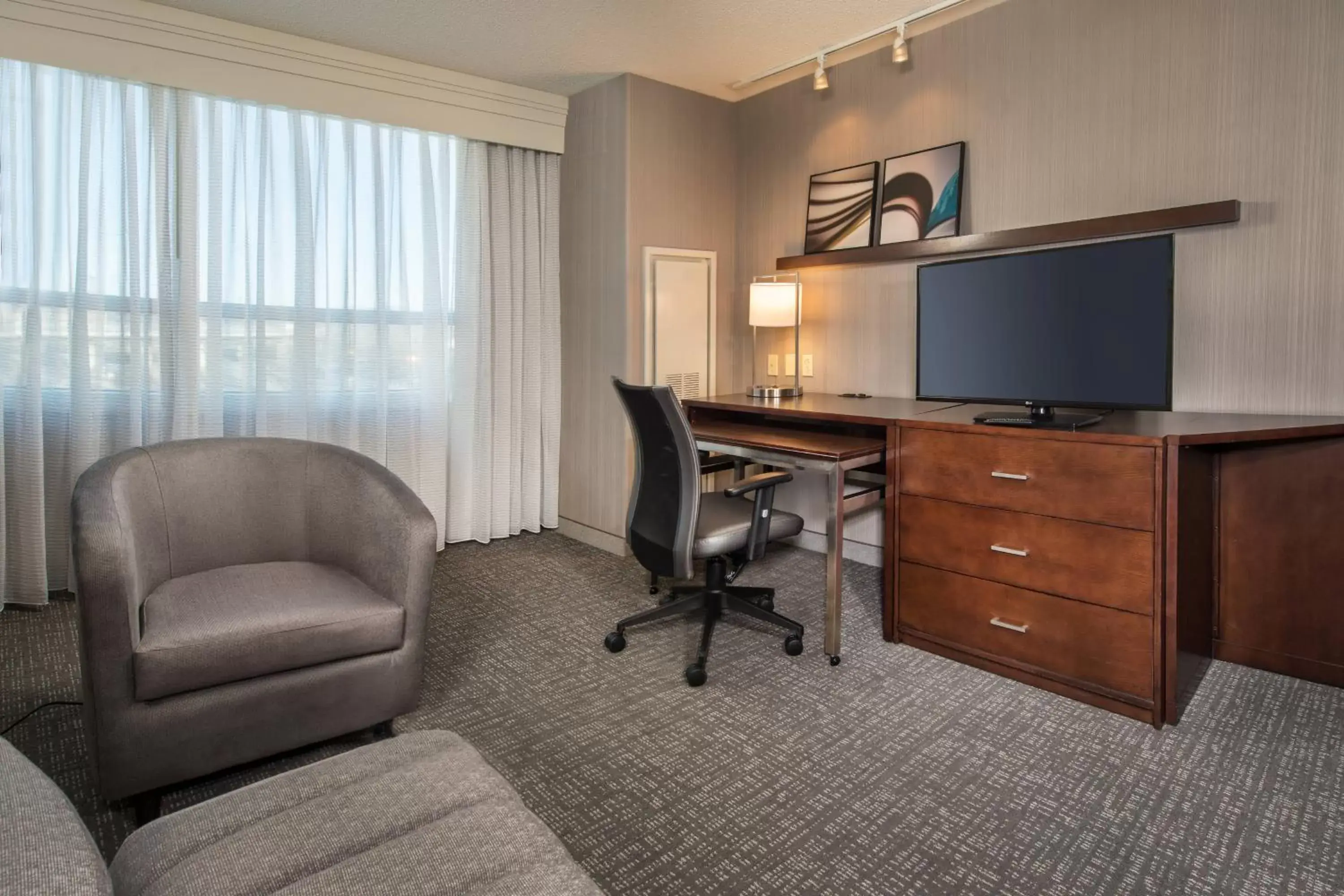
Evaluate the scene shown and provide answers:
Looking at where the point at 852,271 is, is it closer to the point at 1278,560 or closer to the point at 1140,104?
the point at 1140,104

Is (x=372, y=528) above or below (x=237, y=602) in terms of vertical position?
above

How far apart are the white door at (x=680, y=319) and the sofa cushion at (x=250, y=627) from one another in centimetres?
215

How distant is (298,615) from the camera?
6.38 feet

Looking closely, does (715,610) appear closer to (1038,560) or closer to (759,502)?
(759,502)

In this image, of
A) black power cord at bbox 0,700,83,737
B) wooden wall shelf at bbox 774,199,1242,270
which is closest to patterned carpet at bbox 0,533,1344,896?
black power cord at bbox 0,700,83,737

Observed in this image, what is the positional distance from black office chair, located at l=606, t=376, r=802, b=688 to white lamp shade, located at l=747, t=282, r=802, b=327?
1248mm

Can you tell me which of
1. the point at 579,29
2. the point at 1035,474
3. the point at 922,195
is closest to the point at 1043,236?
the point at 922,195

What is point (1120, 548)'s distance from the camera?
7.39 feet

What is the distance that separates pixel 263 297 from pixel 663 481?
6.95 ft

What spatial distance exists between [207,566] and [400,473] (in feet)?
5.29

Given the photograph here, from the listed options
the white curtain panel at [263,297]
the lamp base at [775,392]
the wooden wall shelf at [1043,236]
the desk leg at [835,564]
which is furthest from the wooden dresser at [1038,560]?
the white curtain panel at [263,297]

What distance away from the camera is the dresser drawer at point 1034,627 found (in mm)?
2254

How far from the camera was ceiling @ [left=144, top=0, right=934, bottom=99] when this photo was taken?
3.12 meters

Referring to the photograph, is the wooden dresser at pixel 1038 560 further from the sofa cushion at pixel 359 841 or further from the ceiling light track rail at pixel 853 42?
the sofa cushion at pixel 359 841
